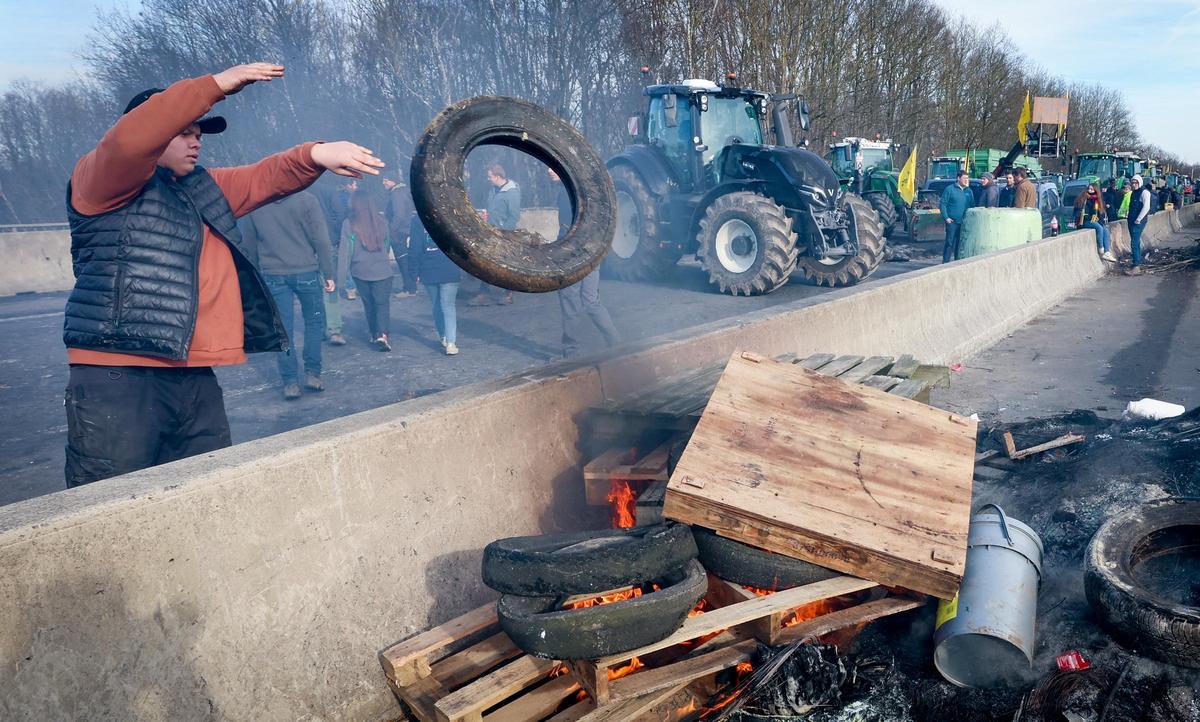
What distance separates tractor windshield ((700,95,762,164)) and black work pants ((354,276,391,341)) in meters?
6.89

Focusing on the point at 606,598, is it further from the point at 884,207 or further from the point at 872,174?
the point at 872,174

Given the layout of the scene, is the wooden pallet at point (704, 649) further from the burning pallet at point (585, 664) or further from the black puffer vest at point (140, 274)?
the black puffer vest at point (140, 274)

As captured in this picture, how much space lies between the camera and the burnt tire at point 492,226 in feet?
10.6

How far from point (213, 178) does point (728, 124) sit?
11465 millimetres

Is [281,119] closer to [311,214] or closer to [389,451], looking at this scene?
[311,214]

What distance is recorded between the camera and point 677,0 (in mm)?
25125

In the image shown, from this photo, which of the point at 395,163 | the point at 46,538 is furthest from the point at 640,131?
the point at 395,163

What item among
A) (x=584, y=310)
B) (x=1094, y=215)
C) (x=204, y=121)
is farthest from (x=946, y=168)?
(x=204, y=121)

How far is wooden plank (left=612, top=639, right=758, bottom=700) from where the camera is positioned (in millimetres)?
2541

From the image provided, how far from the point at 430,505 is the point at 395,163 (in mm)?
29316

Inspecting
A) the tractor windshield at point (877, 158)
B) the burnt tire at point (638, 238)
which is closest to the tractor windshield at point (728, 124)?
the burnt tire at point (638, 238)

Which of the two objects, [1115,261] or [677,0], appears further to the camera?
[677,0]

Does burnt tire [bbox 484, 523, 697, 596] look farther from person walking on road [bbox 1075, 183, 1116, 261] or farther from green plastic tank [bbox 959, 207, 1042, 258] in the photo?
person walking on road [bbox 1075, 183, 1116, 261]

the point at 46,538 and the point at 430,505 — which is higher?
the point at 46,538
